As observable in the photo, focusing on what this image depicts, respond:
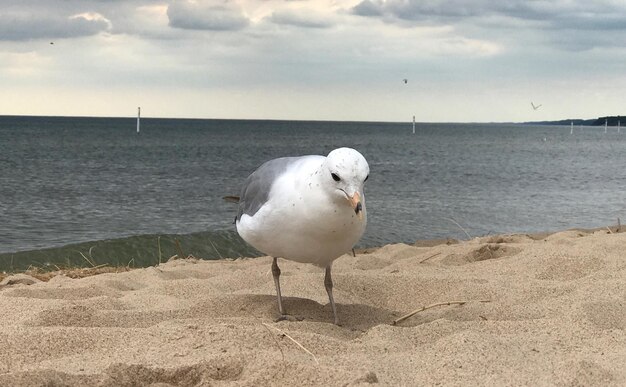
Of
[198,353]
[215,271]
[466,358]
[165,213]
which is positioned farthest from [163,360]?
[165,213]

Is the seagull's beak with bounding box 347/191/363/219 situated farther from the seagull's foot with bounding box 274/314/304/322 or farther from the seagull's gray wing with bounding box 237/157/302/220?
the seagull's foot with bounding box 274/314/304/322

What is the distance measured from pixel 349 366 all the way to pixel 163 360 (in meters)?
0.79

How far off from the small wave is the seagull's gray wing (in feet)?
18.9

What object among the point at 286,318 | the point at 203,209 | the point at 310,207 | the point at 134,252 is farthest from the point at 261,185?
the point at 203,209

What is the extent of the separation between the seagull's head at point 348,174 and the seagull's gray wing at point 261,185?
2.14 feet

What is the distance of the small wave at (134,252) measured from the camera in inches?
428

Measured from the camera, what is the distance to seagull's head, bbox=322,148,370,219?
12.8 feet

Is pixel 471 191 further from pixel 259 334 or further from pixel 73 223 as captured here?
pixel 259 334

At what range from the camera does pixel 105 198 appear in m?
24.9

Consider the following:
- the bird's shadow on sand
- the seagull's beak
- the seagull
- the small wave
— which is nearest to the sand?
the bird's shadow on sand

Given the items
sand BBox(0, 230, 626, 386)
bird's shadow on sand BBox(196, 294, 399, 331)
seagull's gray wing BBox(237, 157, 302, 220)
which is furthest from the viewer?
bird's shadow on sand BBox(196, 294, 399, 331)

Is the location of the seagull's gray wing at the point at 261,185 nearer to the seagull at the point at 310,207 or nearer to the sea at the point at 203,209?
the seagull at the point at 310,207

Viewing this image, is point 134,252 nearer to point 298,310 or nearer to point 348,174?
point 298,310

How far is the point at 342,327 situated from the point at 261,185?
3.10ft
